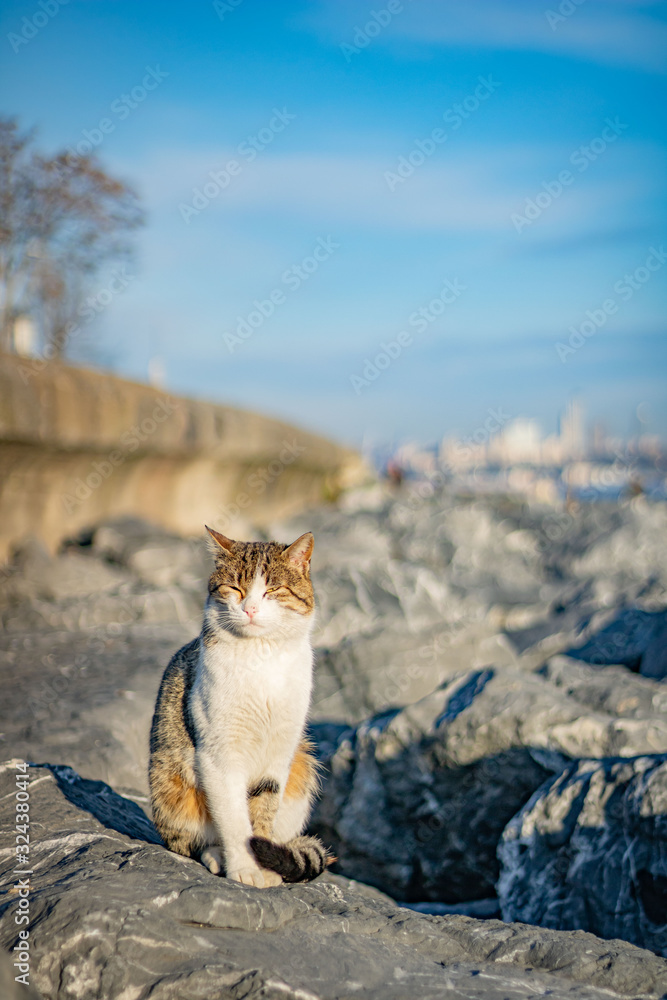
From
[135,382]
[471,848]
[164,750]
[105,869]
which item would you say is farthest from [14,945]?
[135,382]

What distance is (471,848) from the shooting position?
4.54 metres

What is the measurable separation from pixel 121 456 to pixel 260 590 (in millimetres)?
6204

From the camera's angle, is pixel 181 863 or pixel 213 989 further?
pixel 181 863

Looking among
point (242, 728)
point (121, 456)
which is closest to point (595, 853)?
point (242, 728)

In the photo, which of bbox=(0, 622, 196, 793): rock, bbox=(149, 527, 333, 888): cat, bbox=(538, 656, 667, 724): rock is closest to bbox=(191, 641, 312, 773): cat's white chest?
bbox=(149, 527, 333, 888): cat

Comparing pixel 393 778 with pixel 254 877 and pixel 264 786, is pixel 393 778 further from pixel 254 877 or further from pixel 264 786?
pixel 254 877

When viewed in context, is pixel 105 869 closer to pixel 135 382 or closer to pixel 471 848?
pixel 471 848

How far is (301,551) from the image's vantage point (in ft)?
11.0

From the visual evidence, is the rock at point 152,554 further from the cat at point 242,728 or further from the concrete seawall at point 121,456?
the cat at point 242,728

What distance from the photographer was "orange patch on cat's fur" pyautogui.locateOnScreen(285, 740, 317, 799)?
133 inches

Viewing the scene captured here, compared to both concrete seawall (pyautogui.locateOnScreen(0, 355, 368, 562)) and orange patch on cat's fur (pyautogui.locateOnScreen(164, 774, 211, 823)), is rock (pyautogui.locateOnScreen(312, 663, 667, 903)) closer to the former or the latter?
orange patch on cat's fur (pyautogui.locateOnScreen(164, 774, 211, 823))

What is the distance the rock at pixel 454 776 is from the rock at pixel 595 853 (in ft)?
1.40

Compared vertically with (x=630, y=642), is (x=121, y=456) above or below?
above

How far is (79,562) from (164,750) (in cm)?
504
